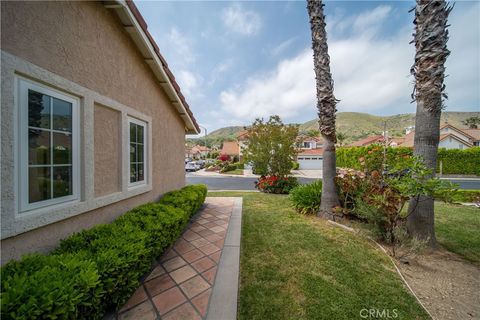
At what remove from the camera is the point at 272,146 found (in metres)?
11.6

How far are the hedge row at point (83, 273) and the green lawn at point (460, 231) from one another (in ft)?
22.0

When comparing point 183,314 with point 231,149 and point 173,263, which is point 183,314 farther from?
point 231,149

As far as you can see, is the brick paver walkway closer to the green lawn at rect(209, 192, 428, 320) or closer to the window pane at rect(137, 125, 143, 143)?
the green lawn at rect(209, 192, 428, 320)

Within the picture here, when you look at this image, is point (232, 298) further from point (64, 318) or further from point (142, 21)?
point (142, 21)

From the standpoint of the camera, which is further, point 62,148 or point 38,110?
point 62,148

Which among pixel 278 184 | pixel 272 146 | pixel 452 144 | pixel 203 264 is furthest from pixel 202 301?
pixel 452 144

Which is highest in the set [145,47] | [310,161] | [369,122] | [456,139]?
[369,122]

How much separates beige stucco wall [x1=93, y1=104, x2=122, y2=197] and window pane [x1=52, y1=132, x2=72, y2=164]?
1.50 feet

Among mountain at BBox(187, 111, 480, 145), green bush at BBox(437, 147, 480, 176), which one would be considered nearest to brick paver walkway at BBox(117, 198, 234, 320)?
green bush at BBox(437, 147, 480, 176)

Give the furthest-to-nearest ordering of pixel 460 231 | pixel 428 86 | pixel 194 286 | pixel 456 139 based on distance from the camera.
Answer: pixel 456 139
pixel 460 231
pixel 428 86
pixel 194 286

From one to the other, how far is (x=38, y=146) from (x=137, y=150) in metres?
2.19

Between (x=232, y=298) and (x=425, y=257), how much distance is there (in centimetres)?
443

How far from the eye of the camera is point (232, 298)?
282cm
